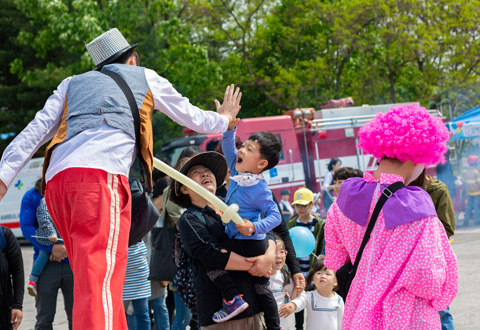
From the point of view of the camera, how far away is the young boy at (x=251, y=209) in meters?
4.03

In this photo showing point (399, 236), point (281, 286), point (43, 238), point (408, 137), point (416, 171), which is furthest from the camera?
point (43, 238)

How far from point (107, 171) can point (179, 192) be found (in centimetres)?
127

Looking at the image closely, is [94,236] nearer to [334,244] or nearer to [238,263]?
[238,263]

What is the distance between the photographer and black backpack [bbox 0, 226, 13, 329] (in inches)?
212

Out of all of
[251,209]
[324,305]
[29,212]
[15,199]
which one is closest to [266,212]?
[251,209]

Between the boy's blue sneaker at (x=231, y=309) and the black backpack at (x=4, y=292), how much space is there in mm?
2246

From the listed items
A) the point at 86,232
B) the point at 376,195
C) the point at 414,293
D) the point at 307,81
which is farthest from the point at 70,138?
the point at 307,81

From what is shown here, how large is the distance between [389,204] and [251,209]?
1.27 m

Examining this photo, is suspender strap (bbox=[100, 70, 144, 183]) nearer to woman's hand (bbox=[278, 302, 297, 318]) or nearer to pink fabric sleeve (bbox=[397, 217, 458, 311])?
pink fabric sleeve (bbox=[397, 217, 458, 311])

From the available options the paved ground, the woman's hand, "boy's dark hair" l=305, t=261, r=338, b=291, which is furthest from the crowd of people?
the paved ground

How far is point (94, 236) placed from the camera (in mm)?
3191

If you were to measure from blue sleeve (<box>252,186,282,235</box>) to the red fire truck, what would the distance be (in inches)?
507

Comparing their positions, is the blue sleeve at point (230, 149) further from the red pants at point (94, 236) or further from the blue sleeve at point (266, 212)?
the red pants at point (94, 236)

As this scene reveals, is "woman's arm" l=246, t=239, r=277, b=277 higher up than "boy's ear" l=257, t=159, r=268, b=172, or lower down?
lower down
